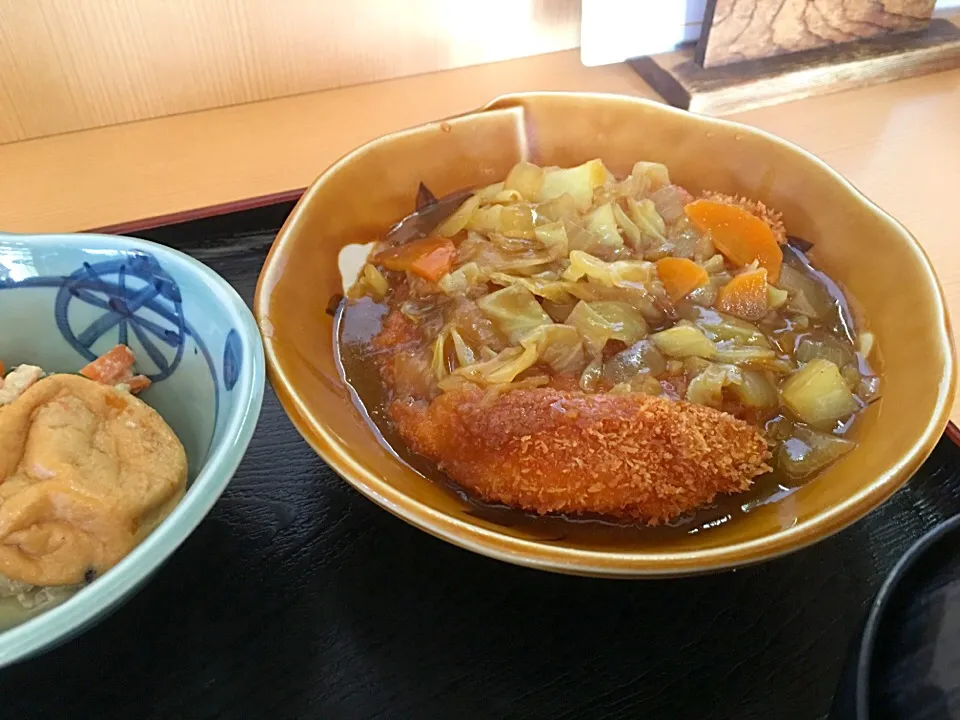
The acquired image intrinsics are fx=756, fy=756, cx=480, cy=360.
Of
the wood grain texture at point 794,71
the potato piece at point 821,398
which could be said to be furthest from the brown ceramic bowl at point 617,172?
the wood grain texture at point 794,71

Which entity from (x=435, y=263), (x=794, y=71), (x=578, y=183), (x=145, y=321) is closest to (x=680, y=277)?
(x=578, y=183)

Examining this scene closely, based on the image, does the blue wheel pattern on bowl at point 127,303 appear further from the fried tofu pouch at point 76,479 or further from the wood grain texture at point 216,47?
the wood grain texture at point 216,47

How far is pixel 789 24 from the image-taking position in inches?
61.2

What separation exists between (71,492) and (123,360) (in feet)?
0.85

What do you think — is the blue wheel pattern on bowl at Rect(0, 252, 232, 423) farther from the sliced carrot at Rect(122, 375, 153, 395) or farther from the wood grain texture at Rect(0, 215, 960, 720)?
the wood grain texture at Rect(0, 215, 960, 720)

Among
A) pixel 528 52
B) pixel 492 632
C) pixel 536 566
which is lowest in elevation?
pixel 492 632

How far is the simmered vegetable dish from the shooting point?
2.78ft

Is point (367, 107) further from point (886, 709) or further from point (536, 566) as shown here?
point (886, 709)

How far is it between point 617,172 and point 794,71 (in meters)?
0.61

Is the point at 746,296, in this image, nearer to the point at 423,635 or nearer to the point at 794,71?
the point at 423,635

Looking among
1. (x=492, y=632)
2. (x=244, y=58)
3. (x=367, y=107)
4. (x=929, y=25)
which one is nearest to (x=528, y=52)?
(x=367, y=107)

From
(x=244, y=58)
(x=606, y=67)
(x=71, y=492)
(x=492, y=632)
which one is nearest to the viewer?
(x=71, y=492)

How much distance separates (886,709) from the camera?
0.54m

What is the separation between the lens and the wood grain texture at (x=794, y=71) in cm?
155
